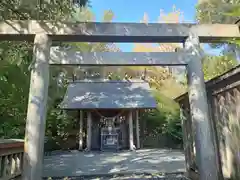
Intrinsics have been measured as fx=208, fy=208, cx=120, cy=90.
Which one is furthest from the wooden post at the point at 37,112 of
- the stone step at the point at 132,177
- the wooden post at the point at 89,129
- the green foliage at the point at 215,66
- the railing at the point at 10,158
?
the green foliage at the point at 215,66

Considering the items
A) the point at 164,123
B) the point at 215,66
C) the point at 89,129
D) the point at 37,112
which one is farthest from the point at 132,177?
the point at 164,123

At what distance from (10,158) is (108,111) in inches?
355

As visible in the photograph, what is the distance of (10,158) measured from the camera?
3277 mm

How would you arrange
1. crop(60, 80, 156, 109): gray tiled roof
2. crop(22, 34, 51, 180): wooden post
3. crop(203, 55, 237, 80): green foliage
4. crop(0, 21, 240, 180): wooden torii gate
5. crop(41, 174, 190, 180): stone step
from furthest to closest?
crop(60, 80, 156, 109): gray tiled roof
crop(203, 55, 237, 80): green foliage
crop(41, 174, 190, 180): stone step
crop(0, 21, 240, 180): wooden torii gate
crop(22, 34, 51, 180): wooden post

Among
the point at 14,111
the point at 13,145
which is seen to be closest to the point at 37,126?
the point at 13,145

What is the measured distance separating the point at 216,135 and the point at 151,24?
7.63 feet

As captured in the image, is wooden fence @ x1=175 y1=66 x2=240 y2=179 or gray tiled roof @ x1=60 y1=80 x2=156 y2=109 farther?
gray tiled roof @ x1=60 y1=80 x2=156 y2=109

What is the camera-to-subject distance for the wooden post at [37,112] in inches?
115

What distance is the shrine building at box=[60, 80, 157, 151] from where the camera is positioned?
11148 millimetres

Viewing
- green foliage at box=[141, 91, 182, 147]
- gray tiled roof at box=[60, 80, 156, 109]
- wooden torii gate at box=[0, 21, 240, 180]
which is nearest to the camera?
wooden torii gate at box=[0, 21, 240, 180]

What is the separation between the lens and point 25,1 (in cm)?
405

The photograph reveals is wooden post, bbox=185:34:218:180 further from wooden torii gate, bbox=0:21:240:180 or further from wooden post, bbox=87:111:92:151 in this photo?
wooden post, bbox=87:111:92:151

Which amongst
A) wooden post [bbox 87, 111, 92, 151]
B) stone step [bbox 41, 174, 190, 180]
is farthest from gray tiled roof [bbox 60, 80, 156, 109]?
stone step [bbox 41, 174, 190, 180]

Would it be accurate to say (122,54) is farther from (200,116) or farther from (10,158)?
(10,158)
